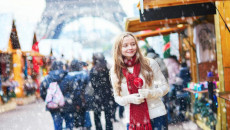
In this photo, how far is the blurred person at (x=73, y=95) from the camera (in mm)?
5348

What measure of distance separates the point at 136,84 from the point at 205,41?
5.20 meters

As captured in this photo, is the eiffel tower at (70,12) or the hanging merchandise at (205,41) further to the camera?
the eiffel tower at (70,12)

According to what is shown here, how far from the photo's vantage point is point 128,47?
9.21ft

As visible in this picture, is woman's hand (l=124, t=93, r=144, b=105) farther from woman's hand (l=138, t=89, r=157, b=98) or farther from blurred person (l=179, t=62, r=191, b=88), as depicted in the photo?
blurred person (l=179, t=62, r=191, b=88)

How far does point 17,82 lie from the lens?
1603cm

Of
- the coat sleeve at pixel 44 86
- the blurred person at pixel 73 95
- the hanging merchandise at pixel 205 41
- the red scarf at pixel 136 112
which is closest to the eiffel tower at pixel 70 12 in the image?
the hanging merchandise at pixel 205 41

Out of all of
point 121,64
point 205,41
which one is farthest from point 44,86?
point 205,41

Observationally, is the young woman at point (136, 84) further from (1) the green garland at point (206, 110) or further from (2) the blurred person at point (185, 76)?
(2) the blurred person at point (185, 76)

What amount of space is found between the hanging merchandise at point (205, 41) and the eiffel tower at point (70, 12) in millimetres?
27182

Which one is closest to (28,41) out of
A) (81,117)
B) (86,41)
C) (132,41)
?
(81,117)

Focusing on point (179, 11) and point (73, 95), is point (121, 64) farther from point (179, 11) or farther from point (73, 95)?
point (73, 95)

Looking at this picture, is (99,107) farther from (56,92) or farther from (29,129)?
(29,129)

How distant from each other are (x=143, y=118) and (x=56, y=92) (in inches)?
112

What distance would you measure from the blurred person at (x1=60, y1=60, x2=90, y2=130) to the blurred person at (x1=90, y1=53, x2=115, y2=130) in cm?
37
